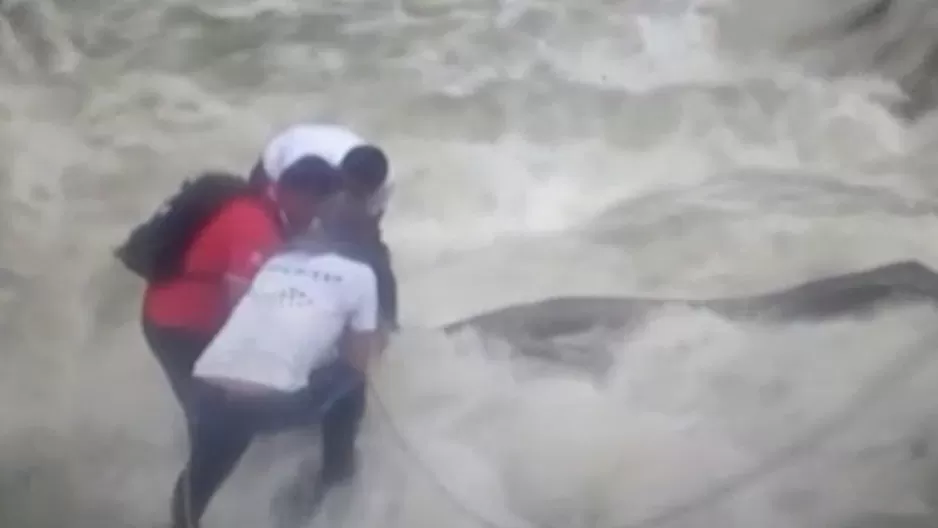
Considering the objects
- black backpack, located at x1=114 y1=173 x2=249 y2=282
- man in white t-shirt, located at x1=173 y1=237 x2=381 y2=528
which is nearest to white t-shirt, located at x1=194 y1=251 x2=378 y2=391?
man in white t-shirt, located at x1=173 y1=237 x2=381 y2=528

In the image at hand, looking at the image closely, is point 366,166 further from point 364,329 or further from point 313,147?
point 364,329

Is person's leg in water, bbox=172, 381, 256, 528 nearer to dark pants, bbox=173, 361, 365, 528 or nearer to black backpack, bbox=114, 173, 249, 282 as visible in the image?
dark pants, bbox=173, 361, 365, 528

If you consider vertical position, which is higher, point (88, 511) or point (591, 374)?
point (591, 374)

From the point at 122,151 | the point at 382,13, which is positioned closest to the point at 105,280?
the point at 122,151

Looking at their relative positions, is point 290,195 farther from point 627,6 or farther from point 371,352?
point 627,6

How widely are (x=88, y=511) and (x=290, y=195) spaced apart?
377 millimetres

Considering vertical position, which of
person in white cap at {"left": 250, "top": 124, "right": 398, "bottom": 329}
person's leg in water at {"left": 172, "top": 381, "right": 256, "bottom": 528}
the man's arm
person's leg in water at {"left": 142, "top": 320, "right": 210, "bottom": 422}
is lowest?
person's leg in water at {"left": 172, "top": 381, "right": 256, "bottom": 528}

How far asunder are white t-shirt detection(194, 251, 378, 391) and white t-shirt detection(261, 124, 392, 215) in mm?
114

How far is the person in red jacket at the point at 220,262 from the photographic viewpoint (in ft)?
3.64

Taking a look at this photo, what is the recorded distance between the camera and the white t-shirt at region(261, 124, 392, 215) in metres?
1.20

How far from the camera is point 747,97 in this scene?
128 cm

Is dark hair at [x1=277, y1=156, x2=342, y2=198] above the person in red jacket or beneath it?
above

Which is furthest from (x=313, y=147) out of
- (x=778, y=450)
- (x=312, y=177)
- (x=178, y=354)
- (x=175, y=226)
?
(x=778, y=450)

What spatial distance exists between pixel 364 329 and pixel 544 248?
0.21 meters
